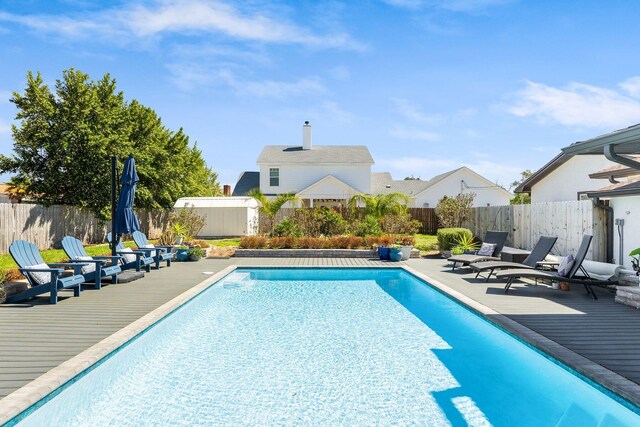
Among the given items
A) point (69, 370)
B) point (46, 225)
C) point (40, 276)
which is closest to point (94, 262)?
point (40, 276)

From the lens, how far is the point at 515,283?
35.4 feet

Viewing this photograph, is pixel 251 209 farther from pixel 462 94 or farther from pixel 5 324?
pixel 5 324

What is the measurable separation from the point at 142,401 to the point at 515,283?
28.6 feet

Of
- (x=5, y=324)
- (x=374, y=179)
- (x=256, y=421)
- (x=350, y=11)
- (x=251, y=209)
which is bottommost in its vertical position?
(x=256, y=421)

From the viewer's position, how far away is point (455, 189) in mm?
36625

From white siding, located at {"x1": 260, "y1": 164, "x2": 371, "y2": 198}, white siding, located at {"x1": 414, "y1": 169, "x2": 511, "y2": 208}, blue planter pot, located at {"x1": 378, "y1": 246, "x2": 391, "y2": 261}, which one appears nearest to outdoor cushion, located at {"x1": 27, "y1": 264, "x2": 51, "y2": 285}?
blue planter pot, located at {"x1": 378, "y1": 246, "x2": 391, "y2": 261}

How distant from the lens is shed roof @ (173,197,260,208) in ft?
89.6

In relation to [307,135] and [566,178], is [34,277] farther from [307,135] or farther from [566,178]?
[307,135]

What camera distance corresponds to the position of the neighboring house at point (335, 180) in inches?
1273

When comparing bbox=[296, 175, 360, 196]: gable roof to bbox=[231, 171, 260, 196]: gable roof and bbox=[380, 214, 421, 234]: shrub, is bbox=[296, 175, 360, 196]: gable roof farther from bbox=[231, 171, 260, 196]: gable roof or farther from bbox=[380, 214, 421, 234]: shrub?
bbox=[380, 214, 421, 234]: shrub

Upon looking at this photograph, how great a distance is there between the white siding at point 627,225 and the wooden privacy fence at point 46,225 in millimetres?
18429

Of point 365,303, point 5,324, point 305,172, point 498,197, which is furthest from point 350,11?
point 498,197

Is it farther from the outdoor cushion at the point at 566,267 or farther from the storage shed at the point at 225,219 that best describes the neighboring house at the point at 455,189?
the outdoor cushion at the point at 566,267

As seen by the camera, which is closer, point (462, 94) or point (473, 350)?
point (473, 350)
